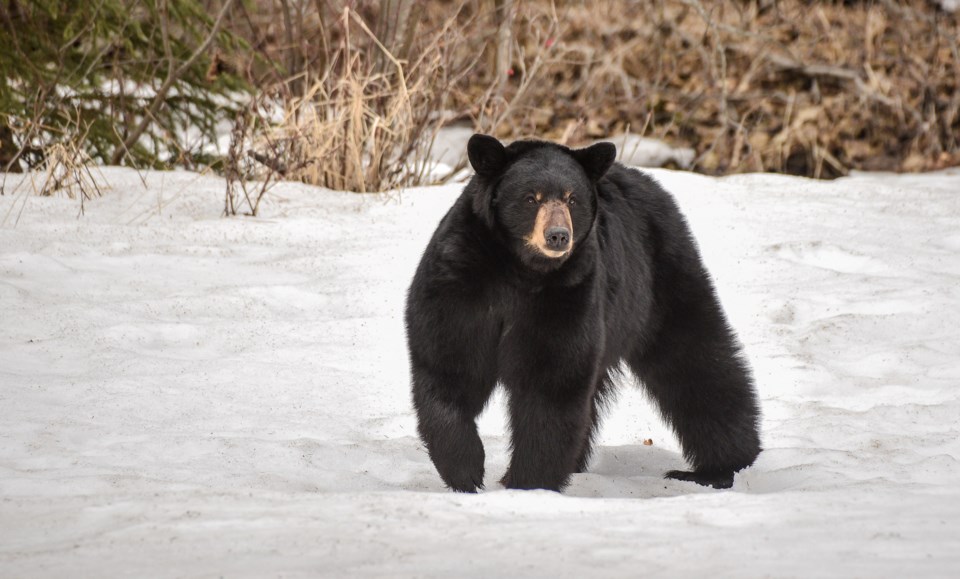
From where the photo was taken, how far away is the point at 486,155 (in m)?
3.54

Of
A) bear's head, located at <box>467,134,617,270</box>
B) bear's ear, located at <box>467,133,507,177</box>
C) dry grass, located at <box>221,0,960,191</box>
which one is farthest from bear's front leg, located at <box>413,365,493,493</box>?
dry grass, located at <box>221,0,960,191</box>

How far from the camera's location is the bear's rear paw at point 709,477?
4125 mm

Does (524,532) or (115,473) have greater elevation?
(524,532)

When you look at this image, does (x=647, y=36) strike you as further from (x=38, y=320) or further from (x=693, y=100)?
(x=38, y=320)

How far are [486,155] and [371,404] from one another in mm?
1363

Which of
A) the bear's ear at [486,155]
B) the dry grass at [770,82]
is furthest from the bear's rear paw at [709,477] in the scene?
the dry grass at [770,82]

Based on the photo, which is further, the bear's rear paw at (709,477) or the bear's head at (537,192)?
the bear's rear paw at (709,477)

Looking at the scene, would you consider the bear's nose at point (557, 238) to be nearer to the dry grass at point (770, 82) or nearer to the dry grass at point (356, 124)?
the dry grass at point (356, 124)

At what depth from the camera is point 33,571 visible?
2.48 metres

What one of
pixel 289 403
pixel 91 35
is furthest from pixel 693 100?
pixel 289 403

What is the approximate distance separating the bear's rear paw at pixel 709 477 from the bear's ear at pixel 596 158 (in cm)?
113

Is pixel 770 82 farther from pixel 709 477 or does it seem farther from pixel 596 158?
pixel 596 158

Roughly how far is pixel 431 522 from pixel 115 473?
1.11 m

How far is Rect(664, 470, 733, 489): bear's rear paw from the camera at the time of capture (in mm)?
4125
